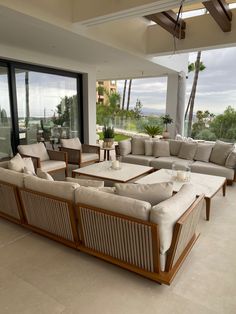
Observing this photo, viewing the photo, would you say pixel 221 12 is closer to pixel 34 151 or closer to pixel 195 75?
pixel 34 151

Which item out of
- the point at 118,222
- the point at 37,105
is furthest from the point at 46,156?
the point at 118,222

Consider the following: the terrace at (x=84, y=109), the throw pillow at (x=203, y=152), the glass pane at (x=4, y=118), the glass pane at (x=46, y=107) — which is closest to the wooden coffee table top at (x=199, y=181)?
the terrace at (x=84, y=109)

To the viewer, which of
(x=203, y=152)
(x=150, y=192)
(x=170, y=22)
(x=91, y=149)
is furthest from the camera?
(x=91, y=149)

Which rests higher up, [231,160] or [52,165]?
[231,160]

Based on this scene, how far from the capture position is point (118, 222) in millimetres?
2035

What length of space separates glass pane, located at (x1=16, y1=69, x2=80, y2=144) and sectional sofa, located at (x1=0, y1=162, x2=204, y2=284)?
3.39 m

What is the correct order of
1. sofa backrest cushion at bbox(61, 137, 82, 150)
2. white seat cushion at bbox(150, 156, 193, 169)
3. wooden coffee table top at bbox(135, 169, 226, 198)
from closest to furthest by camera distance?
wooden coffee table top at bbox(135, 169, 226, 198) < white seat cushion at bbox(150, 156, 193, 169) < sofa backrest cushion at bbox(61, 137, 82, 150)

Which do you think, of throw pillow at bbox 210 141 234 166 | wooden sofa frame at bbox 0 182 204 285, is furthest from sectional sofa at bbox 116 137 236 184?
wooden sofa frame at bbox 0 182 204 285

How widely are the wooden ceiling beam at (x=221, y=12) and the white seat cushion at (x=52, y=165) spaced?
380 centimetres

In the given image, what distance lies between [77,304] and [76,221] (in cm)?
75

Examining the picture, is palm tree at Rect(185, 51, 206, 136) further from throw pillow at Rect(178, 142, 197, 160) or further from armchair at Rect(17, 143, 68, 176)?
armchair at Rect(17, 143, 68, 176)

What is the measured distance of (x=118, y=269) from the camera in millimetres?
2244

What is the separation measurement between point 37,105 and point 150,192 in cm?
481

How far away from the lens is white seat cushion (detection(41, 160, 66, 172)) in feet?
15.0
